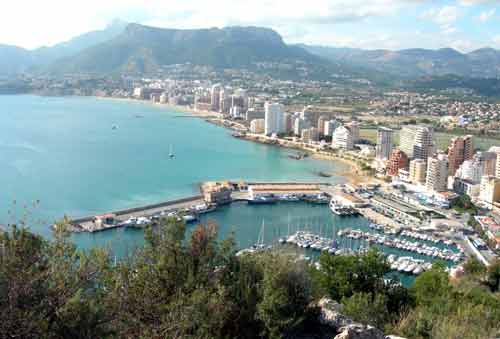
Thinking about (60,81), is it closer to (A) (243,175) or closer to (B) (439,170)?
(A) (243,175)

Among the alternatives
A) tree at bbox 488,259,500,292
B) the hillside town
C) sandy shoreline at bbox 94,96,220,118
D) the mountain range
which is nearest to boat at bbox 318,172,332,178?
the hillside town

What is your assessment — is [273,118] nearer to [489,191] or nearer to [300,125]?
[300,125]

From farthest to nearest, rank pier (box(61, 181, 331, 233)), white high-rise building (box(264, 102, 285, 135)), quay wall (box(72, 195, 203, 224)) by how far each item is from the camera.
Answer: white high-rise building (box(264, 102, 285, 135)) → quay wall (box(72, 195, 203, 224)) → pier (box(61, 181, 331, 233))

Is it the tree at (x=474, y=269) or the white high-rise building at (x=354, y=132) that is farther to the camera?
the white high-rise building at (x=354, y=132)

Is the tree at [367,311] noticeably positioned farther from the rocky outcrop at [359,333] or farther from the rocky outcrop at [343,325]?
the rocky outcrop at [359,333]

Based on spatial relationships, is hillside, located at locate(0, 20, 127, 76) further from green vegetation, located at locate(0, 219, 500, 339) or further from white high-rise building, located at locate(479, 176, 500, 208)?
green vegetation, located at locate(0, 219, 500, 339)

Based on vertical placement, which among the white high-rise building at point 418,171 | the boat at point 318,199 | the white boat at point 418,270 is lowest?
the white boat at point 418,270

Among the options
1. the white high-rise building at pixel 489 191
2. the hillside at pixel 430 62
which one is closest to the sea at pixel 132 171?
the white high-rise building at pixel 489 191
